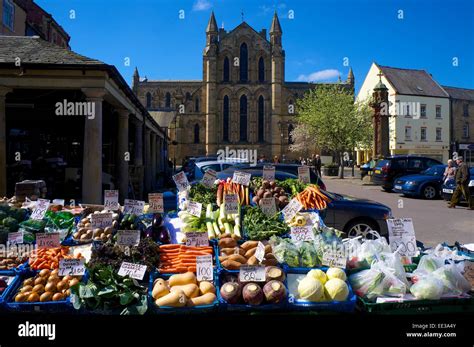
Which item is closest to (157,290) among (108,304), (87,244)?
(108,304)

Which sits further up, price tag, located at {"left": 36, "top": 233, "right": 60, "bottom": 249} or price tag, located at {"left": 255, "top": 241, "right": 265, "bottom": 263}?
price tag, located at {"left": 36, "top": 233, "right": 60, "bottom": 249}

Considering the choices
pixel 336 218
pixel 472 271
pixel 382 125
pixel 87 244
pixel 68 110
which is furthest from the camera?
pixel 382 125

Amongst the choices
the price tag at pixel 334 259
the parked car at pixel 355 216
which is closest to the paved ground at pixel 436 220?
the parked car at pixel 355 216

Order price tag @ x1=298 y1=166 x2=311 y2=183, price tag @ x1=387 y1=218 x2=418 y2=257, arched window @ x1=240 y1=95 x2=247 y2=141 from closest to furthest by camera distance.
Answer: price tag @ x1=387 y1=218 x2=418 y2=257 → price tag @ x1=298 y1=166 x2=311 y2=183 → arched window @ x1=240 y1=95 x2=247 y2=141

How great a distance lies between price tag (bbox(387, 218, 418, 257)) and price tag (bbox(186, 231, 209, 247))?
2.26 metres

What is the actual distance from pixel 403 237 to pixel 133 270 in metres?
3.24

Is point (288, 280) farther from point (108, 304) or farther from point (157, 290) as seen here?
point (108, 304)

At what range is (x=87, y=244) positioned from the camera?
543cm

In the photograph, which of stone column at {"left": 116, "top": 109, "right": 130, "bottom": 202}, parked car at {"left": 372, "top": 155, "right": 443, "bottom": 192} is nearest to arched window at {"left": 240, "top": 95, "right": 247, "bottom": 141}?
parked car at {"left": 372, "top": 155, "right": 443, "bottom": 192}

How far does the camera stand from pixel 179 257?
4.78m

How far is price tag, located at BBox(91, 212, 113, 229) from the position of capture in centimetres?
569

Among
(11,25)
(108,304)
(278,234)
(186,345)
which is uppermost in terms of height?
(11,25)

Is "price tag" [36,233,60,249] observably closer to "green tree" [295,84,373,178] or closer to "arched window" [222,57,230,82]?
"green tree" [295,84,373,178]

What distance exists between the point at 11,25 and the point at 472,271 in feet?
88.5
